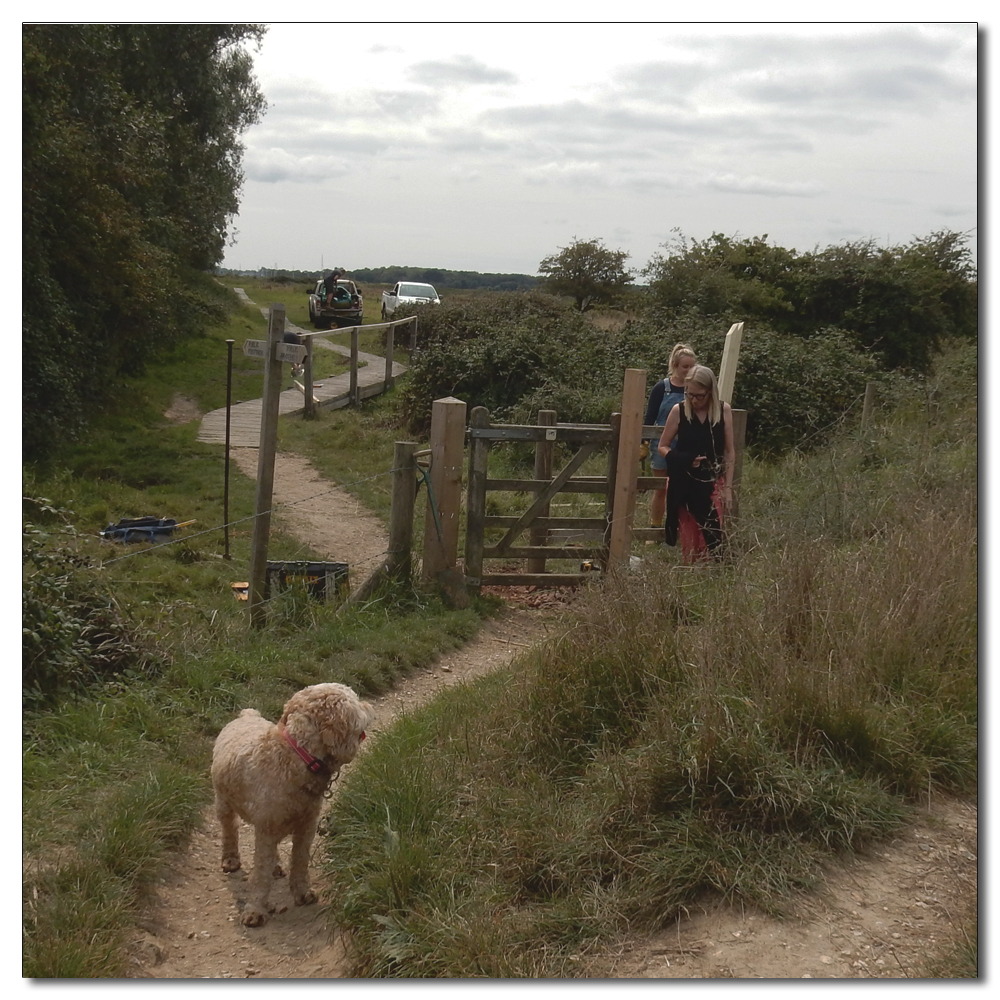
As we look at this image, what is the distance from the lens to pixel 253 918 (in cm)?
396

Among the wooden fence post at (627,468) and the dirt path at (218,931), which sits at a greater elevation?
the wooden fence post at (627,468)

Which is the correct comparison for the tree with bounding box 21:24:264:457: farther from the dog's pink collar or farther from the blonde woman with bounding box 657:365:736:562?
the dog's pink collar

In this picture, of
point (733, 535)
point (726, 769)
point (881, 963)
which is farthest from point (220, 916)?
point (733, 535)

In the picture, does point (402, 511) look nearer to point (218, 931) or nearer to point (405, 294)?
point (218, 931)

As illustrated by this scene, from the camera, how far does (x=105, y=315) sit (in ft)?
53.1

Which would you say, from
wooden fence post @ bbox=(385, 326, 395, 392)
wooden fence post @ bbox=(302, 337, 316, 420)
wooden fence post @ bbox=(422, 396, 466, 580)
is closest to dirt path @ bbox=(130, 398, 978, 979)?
wooden fence post @ bbox=(422, 396, 466, 580)

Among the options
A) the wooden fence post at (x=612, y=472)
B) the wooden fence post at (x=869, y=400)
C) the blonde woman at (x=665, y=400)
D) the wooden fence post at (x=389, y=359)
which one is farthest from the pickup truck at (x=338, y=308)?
the wooden fence post at (x=612, y=472)

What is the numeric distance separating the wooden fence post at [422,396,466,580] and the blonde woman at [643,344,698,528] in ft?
6.02

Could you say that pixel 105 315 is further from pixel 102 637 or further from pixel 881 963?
pixel 881 963

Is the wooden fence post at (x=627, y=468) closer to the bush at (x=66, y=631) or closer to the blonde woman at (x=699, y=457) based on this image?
the blonde woman at (x=699, y=457)

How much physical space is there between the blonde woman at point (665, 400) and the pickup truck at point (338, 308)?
849 inches

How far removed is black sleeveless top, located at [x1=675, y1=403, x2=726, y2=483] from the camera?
7.41 m

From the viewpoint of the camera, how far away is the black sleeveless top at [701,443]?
24.3ft

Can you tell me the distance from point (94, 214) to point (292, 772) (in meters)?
12.5
